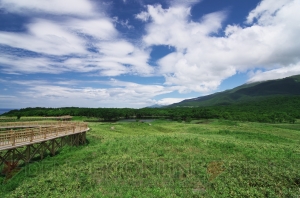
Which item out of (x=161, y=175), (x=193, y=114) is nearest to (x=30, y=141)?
(x=161, y=175)

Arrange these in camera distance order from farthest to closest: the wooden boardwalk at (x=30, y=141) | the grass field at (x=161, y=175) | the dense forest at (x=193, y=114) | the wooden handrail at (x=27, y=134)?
the dense forest at (x=193, y=114), the wooden boardwalk at (x=30, y=141), the wooden handrail at (x=27, y=134), the grass field at (x=161, y=175)

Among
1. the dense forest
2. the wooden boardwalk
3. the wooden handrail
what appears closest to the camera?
the wooden handrail

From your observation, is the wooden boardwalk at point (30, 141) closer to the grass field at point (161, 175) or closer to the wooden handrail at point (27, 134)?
the wooden handrail at point (27, 134)

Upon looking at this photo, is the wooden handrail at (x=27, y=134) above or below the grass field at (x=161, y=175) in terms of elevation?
above

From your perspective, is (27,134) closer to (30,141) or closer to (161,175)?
(30,141)

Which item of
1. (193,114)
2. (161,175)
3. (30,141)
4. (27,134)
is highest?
(27,134)

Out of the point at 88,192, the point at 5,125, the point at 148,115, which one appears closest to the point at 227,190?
the point at 88,192

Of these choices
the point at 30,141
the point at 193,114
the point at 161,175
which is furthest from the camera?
the point at 193,114

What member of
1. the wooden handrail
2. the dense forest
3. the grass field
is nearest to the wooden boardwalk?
the wooden handrail

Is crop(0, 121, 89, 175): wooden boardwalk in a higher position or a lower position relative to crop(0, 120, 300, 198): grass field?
higher

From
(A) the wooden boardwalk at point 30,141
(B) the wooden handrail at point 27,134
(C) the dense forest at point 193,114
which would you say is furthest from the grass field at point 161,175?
(C) the dense forest at point 193,114

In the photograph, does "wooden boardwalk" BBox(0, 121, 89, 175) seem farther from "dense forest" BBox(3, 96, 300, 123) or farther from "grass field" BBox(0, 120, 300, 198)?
"dense forest" BBox(3, 96, 300, 123)

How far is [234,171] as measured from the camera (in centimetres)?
1852

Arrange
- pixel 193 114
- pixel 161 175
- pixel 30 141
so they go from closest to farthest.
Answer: pixel 161 175
pixel 30 141
pixel 193 114
